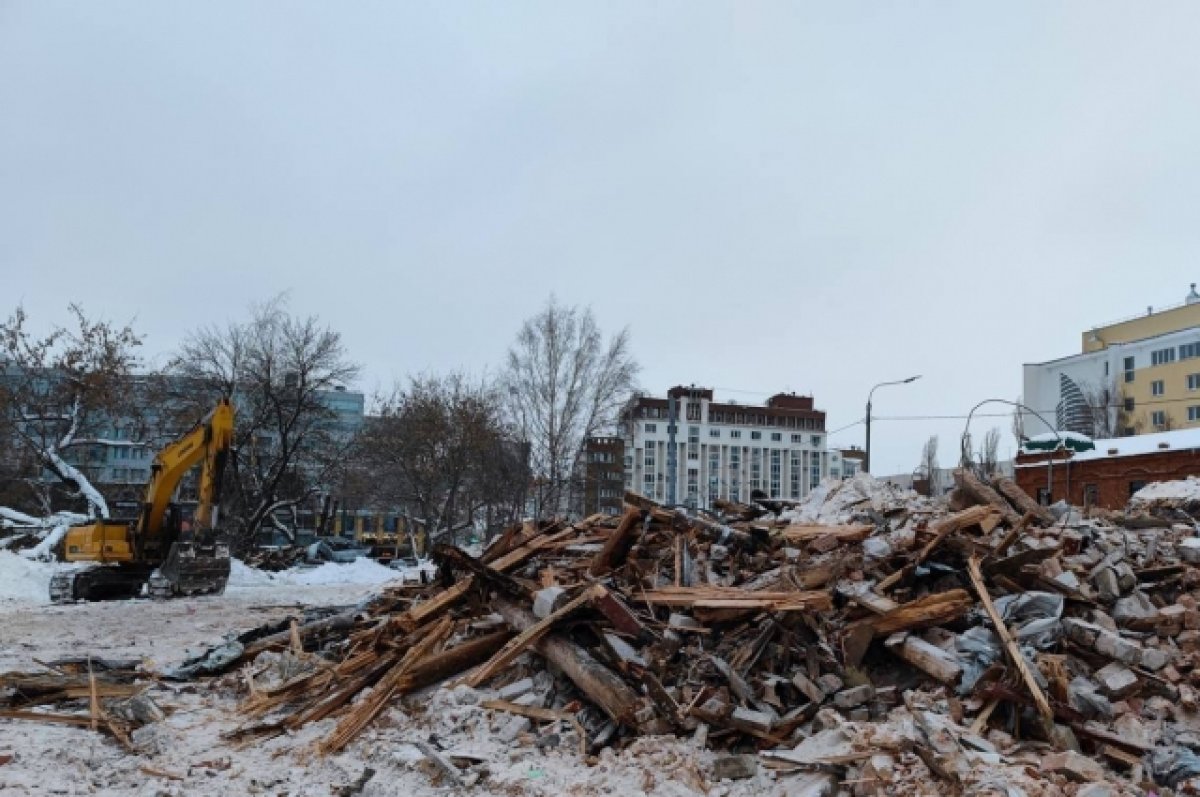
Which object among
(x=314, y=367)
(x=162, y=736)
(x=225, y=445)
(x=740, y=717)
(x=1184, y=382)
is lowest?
(x=162, y=736)

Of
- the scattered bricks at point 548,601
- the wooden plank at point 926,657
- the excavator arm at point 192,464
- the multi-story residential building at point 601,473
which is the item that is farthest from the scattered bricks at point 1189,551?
the multi-story residential building at point 601,473

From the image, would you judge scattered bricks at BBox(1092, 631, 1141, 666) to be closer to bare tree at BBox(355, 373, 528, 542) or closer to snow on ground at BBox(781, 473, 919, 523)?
snow on ground at BBox(781, 473, 919, 523)

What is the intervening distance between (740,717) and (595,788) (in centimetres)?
111

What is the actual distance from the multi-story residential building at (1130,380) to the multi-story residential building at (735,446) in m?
35.9

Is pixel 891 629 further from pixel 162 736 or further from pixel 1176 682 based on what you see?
pixel 162 736

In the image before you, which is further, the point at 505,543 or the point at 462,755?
the point at 505,543

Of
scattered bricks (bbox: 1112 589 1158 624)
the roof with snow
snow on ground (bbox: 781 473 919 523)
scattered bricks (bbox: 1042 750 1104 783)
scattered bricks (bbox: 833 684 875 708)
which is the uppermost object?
the roof with snow

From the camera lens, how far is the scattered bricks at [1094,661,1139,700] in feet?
19.6

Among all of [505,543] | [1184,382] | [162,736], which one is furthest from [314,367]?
[1184,382]

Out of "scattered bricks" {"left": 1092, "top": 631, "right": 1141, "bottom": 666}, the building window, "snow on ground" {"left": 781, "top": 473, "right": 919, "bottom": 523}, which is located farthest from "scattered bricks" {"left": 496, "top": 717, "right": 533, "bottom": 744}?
the building window

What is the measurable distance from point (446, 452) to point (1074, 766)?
3322 centimetres

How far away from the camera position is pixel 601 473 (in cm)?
3972

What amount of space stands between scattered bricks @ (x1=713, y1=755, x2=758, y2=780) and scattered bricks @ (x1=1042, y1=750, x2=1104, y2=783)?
1745 mm

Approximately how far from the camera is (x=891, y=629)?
269 inches
